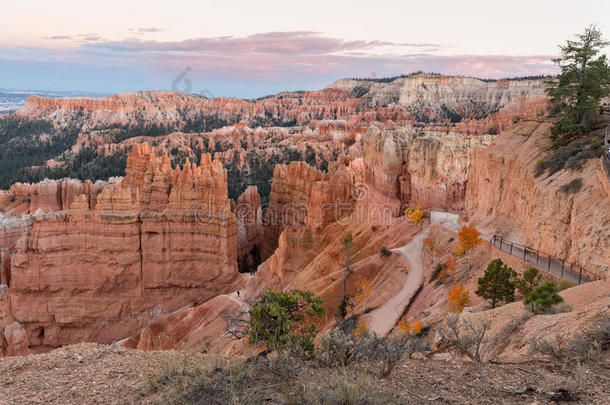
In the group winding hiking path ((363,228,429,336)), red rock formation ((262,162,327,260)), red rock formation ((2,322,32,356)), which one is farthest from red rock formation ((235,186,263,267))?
winding hiking path ((363,228,429,336))

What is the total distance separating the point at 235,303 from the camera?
28438 mm

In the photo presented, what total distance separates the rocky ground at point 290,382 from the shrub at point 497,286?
8.34 meters

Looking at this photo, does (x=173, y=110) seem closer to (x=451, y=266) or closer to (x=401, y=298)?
(x=401, y=298)

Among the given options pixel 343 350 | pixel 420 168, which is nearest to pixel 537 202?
pixel 343 350

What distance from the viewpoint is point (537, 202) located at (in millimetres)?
18969

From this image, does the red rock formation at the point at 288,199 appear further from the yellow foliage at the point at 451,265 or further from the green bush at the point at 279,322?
the green bush at the point at 279,322

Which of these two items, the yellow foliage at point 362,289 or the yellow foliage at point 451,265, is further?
the yellow foliage at point 362,289

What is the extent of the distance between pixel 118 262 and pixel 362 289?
66.1ft

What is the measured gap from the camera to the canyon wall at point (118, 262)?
31.3 m

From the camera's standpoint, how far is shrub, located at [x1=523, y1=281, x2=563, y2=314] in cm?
1076

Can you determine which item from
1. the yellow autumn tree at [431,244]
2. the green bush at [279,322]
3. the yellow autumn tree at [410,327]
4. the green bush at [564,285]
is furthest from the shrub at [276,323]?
the yellow autumn tree at [431,244]

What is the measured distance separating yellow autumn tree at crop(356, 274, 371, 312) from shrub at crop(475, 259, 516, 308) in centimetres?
849

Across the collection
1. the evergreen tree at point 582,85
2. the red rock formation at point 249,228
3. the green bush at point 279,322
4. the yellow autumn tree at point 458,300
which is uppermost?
the evergreen tree at point 582,85

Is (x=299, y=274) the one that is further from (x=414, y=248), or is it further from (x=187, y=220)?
(x=187, y=220)
